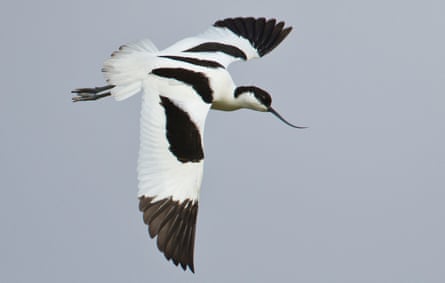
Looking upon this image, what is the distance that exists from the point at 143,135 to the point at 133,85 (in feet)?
2.62

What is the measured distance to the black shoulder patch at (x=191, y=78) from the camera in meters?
10.6

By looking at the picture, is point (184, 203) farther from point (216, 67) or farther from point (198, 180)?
point (216, 67)

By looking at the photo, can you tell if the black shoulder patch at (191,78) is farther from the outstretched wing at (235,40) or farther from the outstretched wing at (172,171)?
the outstretched wing at (235,40)

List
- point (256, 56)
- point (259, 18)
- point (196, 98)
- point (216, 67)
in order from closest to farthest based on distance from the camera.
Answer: point (196, 98)
point (216, 67)
point (256, 56)
point (259, 18)

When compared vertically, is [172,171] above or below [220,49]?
below

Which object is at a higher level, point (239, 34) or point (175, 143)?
point (239, 34)

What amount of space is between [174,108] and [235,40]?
2.95 m

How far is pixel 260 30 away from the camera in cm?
1354

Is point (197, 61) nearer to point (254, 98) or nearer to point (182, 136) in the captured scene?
point (254, 98)

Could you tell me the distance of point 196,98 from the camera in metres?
10.5

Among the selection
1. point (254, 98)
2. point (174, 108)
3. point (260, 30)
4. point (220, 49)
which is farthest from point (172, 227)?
point (260, 30)

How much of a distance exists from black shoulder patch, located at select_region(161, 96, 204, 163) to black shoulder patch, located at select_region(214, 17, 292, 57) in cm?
302

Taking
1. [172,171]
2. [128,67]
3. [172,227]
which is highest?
[128,67]

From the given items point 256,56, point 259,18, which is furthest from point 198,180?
point 259,18
